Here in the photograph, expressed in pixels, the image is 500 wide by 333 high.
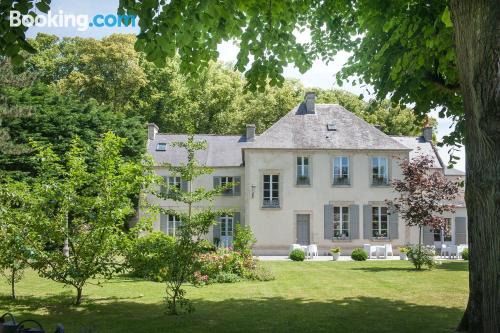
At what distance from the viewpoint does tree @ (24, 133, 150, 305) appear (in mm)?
11031

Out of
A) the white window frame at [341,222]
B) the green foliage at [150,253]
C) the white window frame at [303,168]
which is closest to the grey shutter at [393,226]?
the white window frame at [341,222]

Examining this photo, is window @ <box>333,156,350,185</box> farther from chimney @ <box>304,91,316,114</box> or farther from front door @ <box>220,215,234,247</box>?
front door @ <box>220,215,234,247</box>

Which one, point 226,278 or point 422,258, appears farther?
point 422,258

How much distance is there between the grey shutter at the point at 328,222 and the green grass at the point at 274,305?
1216 centimetres

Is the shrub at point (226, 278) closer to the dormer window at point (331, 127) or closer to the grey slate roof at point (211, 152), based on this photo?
the grey slate roof at point (211, 152)

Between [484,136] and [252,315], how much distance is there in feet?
23.2

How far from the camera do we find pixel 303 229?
30.8 meters

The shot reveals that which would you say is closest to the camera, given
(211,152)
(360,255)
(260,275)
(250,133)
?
(260,275)

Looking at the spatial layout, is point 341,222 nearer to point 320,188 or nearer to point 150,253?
point 320,188

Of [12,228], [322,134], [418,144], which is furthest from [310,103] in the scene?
[12,228]

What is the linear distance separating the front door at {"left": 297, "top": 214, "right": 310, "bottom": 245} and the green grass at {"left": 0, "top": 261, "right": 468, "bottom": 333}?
12452 mm

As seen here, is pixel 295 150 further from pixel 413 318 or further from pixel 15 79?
pixel 413 318

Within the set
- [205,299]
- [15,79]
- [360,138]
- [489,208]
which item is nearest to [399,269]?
[205,299]

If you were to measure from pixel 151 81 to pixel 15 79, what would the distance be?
68.2ft
